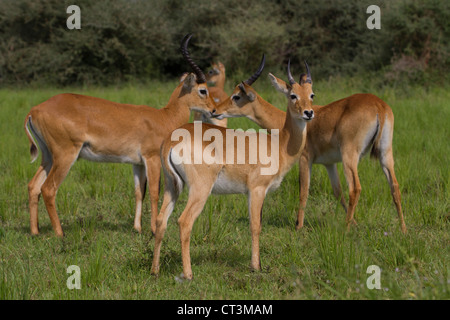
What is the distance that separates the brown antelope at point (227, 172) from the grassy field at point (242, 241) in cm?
30

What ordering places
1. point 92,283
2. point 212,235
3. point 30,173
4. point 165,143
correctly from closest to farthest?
1. point 92,283
2. point 165,143
3. point 212,235
4. point 30,173

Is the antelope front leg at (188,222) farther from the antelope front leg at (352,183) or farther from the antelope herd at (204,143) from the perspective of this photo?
the antelope front leg at (352,183)

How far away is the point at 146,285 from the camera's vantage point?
380cm

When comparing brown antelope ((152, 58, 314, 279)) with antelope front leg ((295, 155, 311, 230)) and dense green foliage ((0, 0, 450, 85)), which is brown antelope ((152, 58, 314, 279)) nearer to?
antelope front leg ((295, 155, 311, 230))

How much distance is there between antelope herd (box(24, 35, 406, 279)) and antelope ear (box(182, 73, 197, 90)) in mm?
17

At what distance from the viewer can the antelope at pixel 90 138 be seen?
5148mm

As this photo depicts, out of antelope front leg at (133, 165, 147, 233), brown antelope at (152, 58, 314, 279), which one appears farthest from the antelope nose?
antelope front leg at (133, 165, 147, 233)

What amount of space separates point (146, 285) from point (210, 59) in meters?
17.6

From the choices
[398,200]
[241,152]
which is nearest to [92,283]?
[241,152]

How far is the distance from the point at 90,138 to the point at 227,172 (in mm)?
1782

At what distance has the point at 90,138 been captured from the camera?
5285 millimetres

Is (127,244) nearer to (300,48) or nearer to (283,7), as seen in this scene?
(300,48)

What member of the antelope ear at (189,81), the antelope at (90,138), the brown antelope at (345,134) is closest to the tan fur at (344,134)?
the brown antelope at (345,134)

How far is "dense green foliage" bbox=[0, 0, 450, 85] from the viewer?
60.6ft
